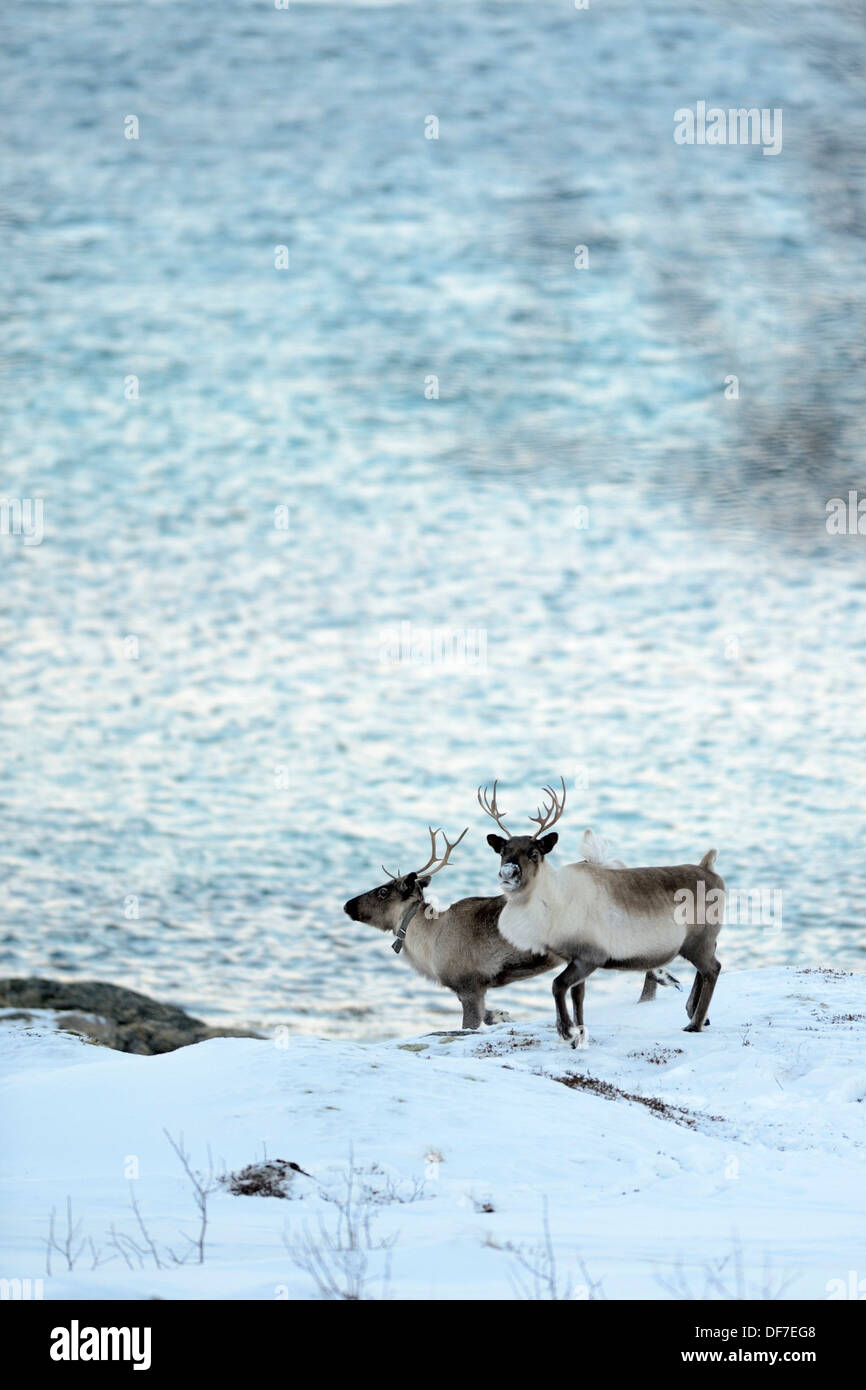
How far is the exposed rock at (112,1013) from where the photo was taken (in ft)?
75.6

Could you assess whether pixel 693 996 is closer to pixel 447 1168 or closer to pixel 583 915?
pixel 583 915

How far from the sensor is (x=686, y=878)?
15.2 metres

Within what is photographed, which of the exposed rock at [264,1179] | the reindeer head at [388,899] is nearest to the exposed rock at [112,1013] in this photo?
the reindeer head at [388,899]

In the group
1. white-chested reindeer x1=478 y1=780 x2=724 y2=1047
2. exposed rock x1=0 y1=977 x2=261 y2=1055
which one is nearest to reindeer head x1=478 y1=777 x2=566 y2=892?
white-chested reindeer x1=478 y1=780 x2=724 y2=1047

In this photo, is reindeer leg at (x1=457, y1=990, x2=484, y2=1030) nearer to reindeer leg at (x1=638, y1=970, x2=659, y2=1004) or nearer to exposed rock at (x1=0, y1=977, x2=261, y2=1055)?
reindeer leg at (x1=638, y1=970, x2=659, y2=1004)

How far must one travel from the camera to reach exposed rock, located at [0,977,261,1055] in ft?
75.6

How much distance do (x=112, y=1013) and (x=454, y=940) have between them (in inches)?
421

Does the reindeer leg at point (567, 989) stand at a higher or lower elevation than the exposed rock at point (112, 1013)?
higher

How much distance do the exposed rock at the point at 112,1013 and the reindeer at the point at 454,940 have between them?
761 centimetres

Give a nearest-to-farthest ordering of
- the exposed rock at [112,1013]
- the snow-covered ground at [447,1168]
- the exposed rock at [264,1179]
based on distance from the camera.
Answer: the snow-covered ground at [447,1168], the exposed rock at [264,1179], the exposed rock at [112,1013]

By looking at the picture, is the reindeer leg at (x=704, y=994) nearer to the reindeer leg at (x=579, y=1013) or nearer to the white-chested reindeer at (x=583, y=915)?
the white-chested reindeer at (x=583, y=915)

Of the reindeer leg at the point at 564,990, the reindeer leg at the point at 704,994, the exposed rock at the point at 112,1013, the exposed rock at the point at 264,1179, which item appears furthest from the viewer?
the exposed rock at the point at 112,1013
